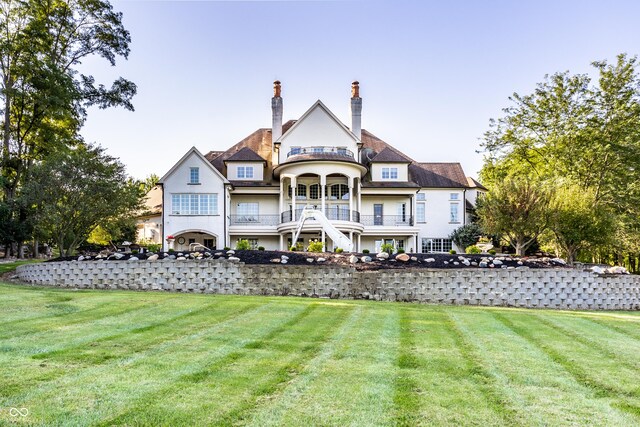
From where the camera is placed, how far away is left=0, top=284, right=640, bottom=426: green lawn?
384cm

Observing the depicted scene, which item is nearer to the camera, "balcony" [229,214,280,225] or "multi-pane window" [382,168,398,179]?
"balcony" [229,214,280,225]

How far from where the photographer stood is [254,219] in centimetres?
3052

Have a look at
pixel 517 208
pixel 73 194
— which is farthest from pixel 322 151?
pixel 73 194

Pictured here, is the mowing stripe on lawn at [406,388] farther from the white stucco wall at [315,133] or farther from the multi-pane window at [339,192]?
the white stucco wall at [315,133]

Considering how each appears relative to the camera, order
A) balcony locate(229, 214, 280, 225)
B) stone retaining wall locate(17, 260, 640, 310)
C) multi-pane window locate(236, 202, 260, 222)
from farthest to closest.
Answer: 1. multi-pane window locate(236, 202, 260, 222)
2. balcony locate(229, 214, 280, 225)
3. stone retaining wall locate(17, 260, 640, 310)

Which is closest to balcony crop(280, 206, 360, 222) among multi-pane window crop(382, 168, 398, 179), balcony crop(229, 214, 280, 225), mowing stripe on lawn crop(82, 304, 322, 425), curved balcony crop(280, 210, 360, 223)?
curved balcony crop(280, 210, 360, 223)

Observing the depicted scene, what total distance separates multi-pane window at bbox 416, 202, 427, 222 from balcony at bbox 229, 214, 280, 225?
10.4m

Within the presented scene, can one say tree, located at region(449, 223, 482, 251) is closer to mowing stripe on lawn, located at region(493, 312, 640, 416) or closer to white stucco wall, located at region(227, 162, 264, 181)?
white stucco wall, located at region(227, 162, 264, 181)

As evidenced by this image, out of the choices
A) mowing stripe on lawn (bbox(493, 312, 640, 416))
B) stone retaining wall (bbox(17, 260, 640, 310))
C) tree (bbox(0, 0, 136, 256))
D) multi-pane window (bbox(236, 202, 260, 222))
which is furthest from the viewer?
multi-pane window (bbox(236, 202, 260, 222))

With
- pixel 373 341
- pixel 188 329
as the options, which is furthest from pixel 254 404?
pixel 188 329

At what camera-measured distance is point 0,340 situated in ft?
19.6

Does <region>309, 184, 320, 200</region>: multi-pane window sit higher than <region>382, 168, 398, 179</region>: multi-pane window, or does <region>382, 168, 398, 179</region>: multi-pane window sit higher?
<region>382, 168, 398, 179</region>: multi-pane window

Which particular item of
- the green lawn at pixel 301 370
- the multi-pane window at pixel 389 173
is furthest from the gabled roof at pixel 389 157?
the green lawn at pixel 301 370

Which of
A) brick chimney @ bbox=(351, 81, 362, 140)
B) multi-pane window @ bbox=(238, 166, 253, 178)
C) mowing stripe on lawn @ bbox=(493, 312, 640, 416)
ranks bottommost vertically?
mowing stripe on lawn @ bbox=(493, 312, 640, 416)
